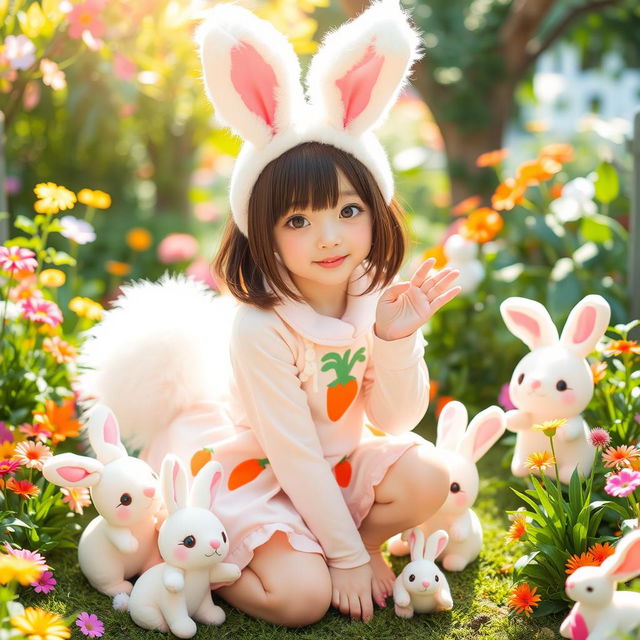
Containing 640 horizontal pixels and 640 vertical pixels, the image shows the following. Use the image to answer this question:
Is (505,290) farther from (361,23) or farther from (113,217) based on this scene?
(113,217)

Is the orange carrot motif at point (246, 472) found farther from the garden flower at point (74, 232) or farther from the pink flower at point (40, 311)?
the garden flower at point (74, 232)

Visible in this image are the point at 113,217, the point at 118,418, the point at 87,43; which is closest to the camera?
the point at 118,418

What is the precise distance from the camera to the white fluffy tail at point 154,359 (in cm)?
215

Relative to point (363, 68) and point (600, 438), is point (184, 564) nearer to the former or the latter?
point (600, 438)

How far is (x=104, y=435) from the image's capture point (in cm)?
194

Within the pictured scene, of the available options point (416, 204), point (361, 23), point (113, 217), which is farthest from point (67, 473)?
point (416, 204)

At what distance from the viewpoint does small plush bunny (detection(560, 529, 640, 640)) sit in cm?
147

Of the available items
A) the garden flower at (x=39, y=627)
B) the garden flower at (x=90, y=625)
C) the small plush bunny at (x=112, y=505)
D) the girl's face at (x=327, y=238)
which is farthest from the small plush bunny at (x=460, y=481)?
the garden flower at (x=39, y=627)

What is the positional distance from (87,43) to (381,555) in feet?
5.34

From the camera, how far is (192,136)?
16.6 feet

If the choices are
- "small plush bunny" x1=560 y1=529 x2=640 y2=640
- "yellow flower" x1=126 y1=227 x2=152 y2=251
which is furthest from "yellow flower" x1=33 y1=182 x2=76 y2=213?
"yellow flower" x1=126 y1=227 x2=152 y2=251

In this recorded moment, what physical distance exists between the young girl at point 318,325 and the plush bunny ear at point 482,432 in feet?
0.43

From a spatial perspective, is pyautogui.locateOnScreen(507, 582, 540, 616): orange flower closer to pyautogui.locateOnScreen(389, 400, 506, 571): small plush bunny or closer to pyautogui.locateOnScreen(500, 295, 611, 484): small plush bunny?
pyautogui.locateOnScreen(389, 400, 506, 571): small plush bunny

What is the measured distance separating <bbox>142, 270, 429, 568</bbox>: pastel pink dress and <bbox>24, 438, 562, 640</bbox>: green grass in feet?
0.41
